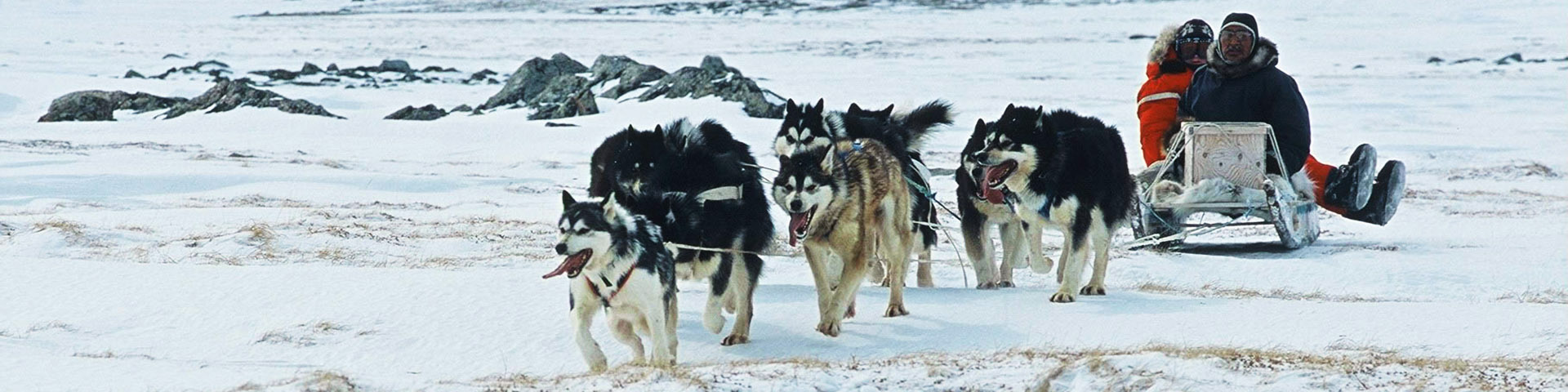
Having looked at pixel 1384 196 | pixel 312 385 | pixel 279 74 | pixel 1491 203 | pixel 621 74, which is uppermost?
pixel 312 385

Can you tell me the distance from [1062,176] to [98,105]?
20.7m

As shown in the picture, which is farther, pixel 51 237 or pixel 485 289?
pixel 51 237

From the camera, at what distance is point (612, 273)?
5.86m

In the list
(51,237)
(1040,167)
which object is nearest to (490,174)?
(51,237)

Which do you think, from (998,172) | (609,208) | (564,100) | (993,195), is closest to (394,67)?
(564,100)

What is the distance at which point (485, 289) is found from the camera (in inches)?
299

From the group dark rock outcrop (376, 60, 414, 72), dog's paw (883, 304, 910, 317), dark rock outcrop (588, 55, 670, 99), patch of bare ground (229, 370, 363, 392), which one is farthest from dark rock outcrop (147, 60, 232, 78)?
patch of bare ground (229, 370, 363, 392)

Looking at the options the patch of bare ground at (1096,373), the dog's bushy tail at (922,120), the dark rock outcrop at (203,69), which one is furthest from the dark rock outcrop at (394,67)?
the patch of bare ground at (1096,373)

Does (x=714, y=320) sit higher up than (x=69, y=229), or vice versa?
(x=714, y=320)

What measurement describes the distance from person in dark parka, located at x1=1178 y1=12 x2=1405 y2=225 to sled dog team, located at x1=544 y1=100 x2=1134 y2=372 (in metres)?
2.20

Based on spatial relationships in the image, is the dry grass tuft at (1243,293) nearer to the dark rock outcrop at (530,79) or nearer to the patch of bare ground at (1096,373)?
the patch of bare ground at (1096,373)

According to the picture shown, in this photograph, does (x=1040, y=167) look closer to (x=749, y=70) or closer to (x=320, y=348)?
(x=320, y=348)

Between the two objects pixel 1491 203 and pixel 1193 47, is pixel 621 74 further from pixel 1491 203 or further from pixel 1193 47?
pixel 1193 47

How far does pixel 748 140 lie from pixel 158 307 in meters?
12.5
